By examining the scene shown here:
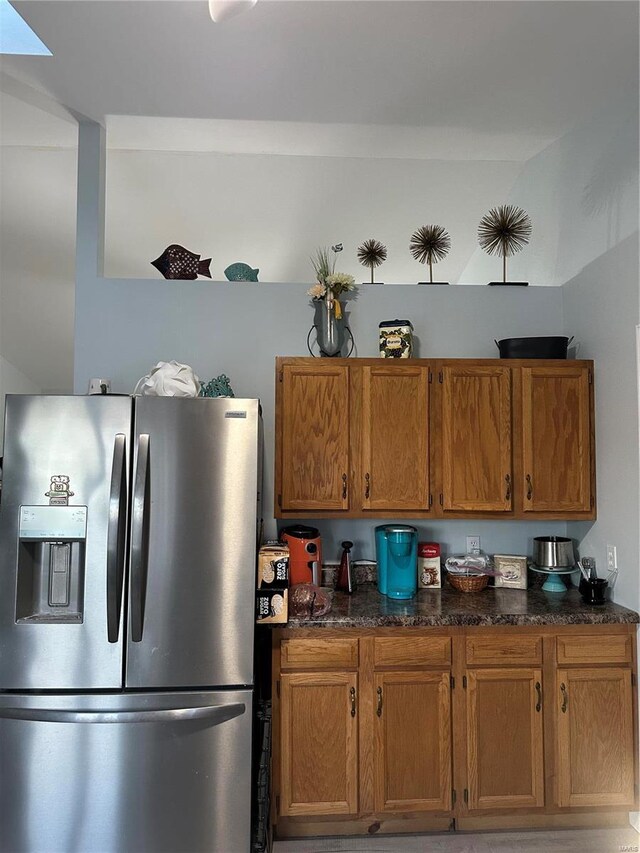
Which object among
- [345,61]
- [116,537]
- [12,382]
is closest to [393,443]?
[116,537]

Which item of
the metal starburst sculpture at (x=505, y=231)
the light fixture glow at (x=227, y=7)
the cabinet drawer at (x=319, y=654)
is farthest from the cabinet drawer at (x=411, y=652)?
the light fixture glow at (x=227, y=7)

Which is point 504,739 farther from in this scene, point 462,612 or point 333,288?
point 333,288

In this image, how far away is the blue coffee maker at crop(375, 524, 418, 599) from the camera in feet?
8.82

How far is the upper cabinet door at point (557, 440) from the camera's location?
276cm

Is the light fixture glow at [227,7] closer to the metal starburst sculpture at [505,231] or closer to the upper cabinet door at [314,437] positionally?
the upper cabinet door at [314,437]

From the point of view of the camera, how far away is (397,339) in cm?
285

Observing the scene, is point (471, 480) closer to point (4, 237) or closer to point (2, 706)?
point (2, 706)

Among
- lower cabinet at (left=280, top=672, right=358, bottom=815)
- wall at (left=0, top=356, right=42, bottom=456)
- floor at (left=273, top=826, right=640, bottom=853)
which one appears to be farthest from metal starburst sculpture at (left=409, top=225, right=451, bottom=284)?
wall at (left=0, top=356, right=42, bottom=456)

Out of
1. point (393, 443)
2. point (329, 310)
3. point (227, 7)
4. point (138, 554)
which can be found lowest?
point (138, 554)

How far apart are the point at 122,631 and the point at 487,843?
172 cm

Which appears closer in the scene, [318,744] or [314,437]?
[318,744]

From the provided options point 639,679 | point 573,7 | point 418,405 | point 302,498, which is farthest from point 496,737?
point 573,7

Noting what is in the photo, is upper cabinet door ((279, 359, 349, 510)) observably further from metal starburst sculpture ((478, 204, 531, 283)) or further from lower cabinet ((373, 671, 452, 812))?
metal starburst sculpture ((478, 204, 531, 283))

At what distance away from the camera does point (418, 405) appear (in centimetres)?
275
